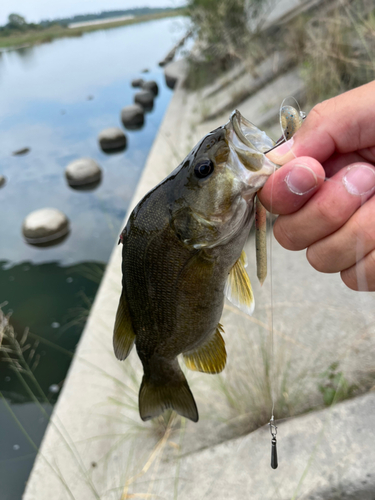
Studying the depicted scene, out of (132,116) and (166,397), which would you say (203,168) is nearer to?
(166,397)

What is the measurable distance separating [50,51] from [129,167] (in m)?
40.3

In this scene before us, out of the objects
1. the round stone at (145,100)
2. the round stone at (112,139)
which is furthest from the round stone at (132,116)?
the round stone at (145,100)

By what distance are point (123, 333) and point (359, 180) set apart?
0.87 meters

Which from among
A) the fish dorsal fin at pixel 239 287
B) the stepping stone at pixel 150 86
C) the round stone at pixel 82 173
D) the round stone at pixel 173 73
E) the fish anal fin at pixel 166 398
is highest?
the fish dorsal fin at pixel 239 287

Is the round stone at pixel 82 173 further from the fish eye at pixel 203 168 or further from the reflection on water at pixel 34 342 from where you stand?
the fish eye at pixel 203 168

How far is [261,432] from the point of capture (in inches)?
85.7

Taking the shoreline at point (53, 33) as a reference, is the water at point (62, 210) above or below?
below

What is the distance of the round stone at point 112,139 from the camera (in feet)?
36.1

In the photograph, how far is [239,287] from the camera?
46.6 inches

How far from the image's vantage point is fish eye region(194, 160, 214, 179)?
0.99 metres

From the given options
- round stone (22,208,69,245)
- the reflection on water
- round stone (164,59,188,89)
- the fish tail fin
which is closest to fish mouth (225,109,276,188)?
the fish tail fin

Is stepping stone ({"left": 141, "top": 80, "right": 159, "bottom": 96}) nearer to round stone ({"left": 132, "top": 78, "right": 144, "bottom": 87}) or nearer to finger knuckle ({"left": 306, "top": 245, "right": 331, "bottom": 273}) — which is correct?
round stone ({"left": 132, "top": 78, "right": 144, "bottom": 87})

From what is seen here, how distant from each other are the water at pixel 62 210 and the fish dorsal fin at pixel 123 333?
1.40 m

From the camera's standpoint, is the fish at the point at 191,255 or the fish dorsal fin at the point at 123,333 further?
the fish dorsal fin at the point at 123,333
